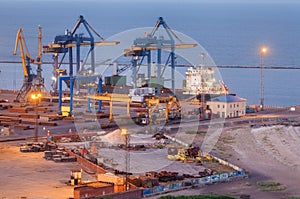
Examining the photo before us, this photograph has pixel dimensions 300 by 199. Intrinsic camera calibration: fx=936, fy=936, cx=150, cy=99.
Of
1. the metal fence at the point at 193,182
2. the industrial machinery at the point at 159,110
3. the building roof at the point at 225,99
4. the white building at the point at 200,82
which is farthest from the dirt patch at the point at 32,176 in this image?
the white building at the point at 200,82

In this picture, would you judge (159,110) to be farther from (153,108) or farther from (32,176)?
(32,176)

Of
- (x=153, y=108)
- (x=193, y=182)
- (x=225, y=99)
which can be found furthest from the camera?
(x=225, y=99)

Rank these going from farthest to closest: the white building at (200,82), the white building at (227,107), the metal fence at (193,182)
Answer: the white building at (200,82) → the white building at (227,107) → the metal fence at (193,182)

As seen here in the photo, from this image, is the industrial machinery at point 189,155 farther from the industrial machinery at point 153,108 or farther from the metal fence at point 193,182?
the industrial machinery at point 153,108

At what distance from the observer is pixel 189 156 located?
25391 millimetres

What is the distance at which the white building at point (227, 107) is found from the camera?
3628cm

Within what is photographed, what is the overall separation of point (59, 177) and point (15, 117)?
13.5 meters

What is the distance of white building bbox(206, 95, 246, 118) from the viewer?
36281 mm

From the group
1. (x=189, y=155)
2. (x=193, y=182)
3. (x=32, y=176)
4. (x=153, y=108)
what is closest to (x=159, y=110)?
(x=153, y=108)

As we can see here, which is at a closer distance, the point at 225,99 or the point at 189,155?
the point at 189,155

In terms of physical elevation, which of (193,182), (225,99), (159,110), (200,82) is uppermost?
(200,82)

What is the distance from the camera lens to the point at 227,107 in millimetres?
36344

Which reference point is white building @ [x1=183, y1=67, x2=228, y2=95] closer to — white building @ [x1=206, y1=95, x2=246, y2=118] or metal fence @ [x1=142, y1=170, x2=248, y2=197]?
white building @ [x1=206, y1=95, x2=246, y2=118]

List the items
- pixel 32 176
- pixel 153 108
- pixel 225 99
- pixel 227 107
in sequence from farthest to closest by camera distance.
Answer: pixel 225 99 → pixel 227 107 → pixel 153 108 → pixel 32 176
